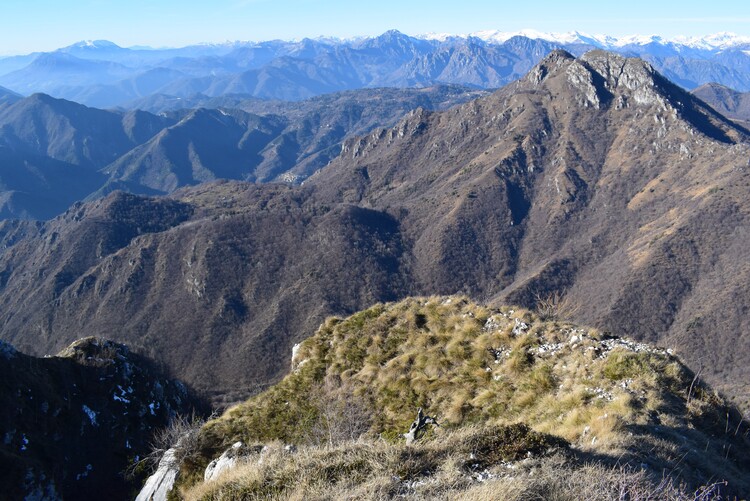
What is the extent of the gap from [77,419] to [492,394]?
3913cm

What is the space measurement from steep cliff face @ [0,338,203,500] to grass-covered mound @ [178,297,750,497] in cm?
1458

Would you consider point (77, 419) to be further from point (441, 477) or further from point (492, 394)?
point (441, 477)

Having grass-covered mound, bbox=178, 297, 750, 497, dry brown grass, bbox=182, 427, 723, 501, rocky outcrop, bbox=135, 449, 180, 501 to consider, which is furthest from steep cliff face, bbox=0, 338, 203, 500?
dry brown grass, bbox=182, 427, 723, 501

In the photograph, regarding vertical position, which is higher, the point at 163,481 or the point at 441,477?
the point at 441,477

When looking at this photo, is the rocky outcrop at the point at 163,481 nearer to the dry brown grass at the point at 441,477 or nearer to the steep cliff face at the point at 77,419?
the dry brown grass at the point at 441,477

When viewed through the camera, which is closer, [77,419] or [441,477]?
[441,477]

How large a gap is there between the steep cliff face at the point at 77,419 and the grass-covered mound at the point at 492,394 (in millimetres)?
14579

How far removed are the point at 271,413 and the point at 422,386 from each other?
746cm

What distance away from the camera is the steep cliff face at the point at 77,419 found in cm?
3084

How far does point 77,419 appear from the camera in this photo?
132 ft

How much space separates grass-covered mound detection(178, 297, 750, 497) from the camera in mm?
11414

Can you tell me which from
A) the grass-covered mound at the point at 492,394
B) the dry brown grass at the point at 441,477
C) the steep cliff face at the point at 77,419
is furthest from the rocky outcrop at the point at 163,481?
the steep cliff face at the point at 77,419

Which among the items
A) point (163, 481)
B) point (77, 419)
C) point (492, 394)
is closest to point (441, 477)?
point (492, 394)

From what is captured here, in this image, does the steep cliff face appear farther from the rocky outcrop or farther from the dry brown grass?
the dry brown grass
